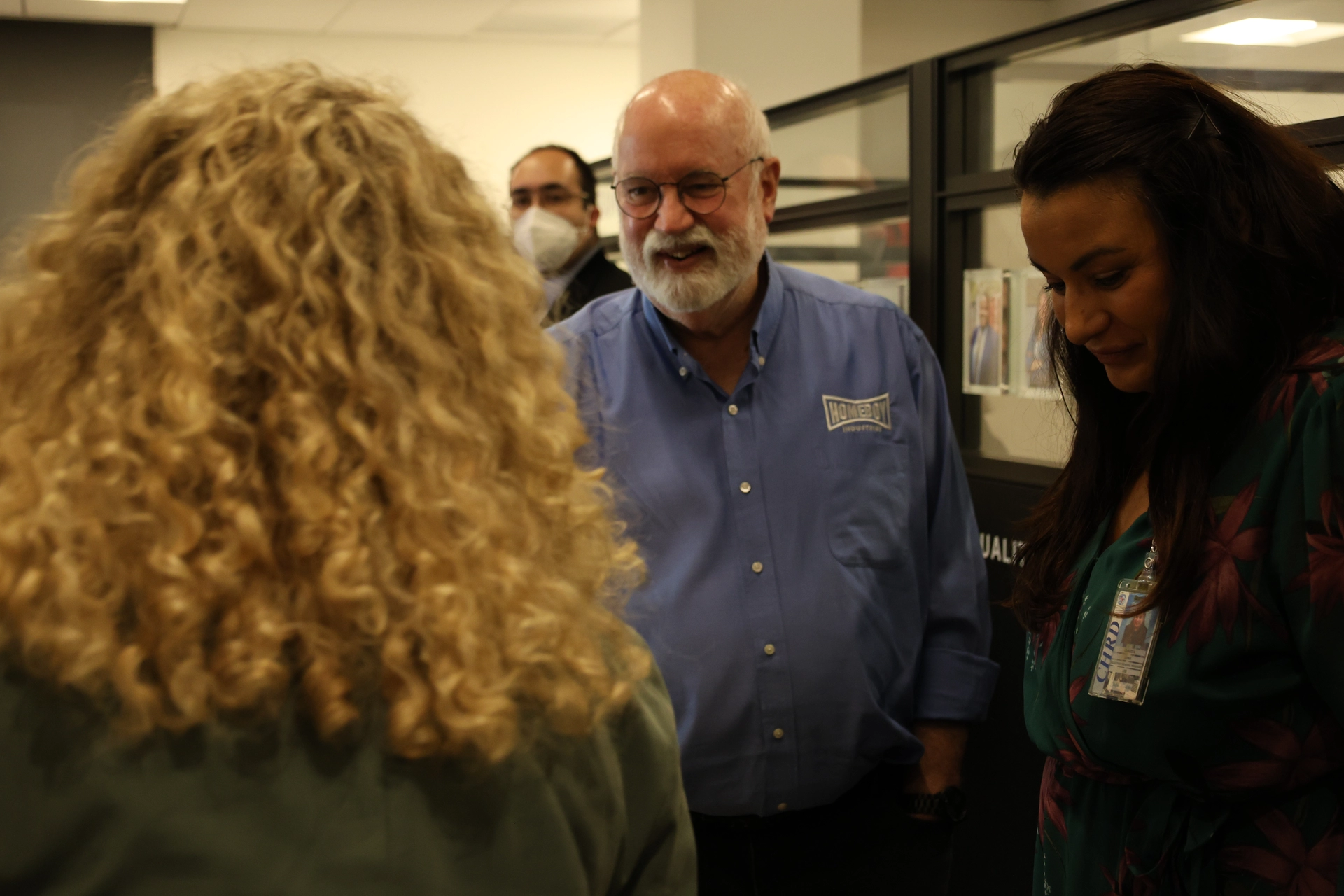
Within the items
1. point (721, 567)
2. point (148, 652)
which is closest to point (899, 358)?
point (721, 567)

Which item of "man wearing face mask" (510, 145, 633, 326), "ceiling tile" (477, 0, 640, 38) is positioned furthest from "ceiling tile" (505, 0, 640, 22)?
"man wearing face mask" (510, 145, 633, 326)

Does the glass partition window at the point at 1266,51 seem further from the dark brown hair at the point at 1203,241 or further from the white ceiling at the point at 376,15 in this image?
Answer: the white ceiling at the point at 376,15

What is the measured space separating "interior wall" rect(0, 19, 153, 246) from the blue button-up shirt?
677 centimetres

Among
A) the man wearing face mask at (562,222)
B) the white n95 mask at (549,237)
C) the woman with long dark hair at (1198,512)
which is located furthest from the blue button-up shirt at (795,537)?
the white n95 mask at (549,237)

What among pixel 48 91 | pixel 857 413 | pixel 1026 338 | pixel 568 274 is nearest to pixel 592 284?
pixel 568 274

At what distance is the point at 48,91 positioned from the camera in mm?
7297

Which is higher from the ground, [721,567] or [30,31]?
[30,31]

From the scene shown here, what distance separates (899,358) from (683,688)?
2.22 feet

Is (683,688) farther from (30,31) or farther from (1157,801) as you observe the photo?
(30,31)

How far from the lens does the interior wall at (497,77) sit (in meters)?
7.66

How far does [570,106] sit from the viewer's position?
8.38m

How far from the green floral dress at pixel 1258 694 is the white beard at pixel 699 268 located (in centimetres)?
92

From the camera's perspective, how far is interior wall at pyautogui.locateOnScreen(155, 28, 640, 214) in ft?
25.1

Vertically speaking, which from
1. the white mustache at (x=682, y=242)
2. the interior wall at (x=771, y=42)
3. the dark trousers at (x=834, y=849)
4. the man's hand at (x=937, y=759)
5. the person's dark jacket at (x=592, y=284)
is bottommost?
the dark trousers at (x=834, y=849)
